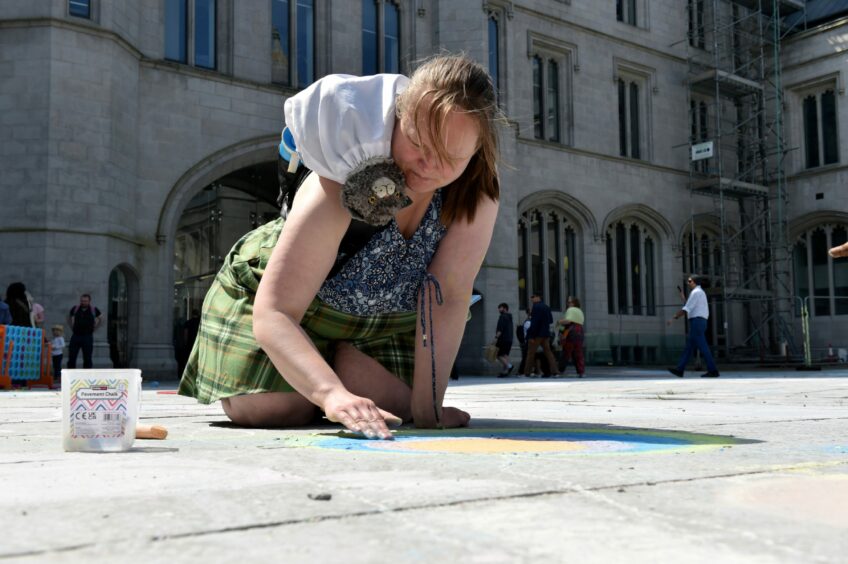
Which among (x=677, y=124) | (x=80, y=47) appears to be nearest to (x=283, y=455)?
(x=80, y=47)

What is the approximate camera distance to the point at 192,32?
15.2 m

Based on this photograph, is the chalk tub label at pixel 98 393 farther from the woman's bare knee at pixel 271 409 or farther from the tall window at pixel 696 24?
the tall window at pixel 696 24

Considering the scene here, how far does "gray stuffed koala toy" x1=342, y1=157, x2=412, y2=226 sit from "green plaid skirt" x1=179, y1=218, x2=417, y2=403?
56 centimetres

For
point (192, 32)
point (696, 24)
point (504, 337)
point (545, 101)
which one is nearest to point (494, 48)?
point (545, 101)

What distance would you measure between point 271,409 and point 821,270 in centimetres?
2366

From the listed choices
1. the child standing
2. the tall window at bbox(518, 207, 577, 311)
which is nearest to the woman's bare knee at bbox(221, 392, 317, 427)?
the child standing

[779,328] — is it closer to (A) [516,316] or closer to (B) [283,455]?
(A) [516,316]

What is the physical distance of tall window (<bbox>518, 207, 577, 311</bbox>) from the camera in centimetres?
1998

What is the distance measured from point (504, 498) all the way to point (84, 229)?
13.0 metres

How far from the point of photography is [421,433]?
2.53 metres

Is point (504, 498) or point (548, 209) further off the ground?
point (548, 209)

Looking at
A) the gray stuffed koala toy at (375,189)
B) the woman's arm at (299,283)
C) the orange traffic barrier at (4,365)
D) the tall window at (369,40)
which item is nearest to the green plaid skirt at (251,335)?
the woman's arm at (299,283)

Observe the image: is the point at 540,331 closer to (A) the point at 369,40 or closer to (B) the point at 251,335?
(A) the point at 369,40

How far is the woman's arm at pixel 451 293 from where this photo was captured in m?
2.83
